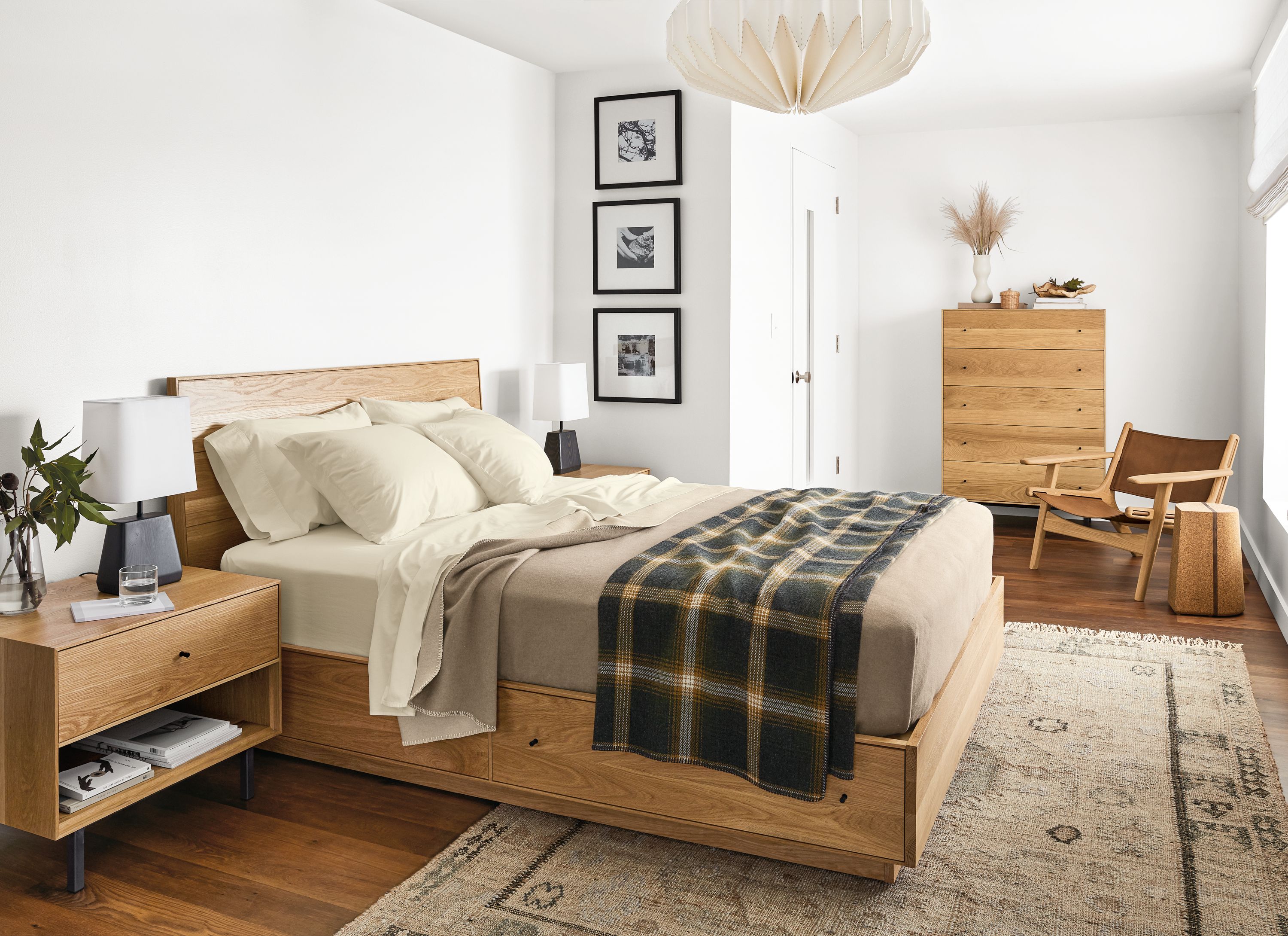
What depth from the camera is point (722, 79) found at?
302 cm

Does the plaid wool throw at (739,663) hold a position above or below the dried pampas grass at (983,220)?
below

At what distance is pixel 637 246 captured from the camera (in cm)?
508

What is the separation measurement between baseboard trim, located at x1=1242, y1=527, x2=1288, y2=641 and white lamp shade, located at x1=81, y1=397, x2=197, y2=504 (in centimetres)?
413

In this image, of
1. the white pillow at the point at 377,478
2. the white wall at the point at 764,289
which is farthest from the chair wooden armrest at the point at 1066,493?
the white pillow at the point at 377,478

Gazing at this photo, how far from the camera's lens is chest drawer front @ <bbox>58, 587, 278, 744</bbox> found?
2.21 m

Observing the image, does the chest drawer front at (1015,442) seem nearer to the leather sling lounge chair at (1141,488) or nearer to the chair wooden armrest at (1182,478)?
the leather sling lounge chair at (1141,488)

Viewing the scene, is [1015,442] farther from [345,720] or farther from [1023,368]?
[345,720]

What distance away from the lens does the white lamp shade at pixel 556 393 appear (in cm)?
467

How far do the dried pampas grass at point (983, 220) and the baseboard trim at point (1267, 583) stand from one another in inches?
92.1

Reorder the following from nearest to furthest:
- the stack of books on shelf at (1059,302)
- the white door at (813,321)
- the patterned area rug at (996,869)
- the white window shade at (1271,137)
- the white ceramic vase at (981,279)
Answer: the patterned area rug at (996,869) → the white window shade at (1271,137) → the white door at (813,321) → the stack of books on shelf at (1059,302) → the white ceramic vase at (981,279)

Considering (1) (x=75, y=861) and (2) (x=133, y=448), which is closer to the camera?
(1) (x=75, y=861)

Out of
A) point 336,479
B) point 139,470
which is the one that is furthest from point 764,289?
point 139,470

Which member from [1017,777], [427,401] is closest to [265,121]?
[427,401]

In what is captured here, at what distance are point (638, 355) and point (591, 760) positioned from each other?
296 centimetres
